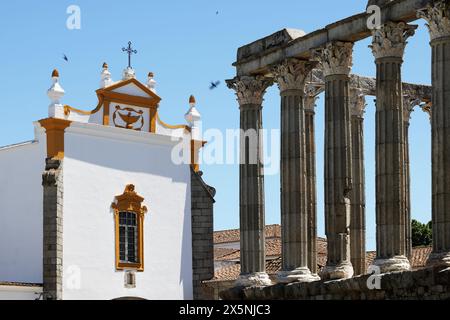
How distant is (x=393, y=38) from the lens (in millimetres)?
28469

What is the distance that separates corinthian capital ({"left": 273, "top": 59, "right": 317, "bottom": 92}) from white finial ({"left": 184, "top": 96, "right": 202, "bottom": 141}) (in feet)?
44.6

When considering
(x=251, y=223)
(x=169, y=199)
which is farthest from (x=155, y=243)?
(x=251, y=223)

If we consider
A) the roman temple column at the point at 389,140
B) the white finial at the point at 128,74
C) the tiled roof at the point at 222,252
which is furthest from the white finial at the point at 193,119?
the roman temple column at the point at 389,140

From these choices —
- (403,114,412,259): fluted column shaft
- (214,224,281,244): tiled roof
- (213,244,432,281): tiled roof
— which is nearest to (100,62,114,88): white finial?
(213,244,432,281): tiled roof

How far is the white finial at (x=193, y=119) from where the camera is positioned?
46.1m

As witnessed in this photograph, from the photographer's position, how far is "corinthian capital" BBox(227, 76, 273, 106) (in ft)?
112

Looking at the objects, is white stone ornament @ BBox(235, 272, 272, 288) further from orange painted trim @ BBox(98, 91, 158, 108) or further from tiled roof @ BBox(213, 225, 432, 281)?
orange painted trim @ BBox(98, 91, 158, 108)

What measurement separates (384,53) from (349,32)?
73.2 inches

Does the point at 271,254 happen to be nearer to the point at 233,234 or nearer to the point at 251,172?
the point at 233,234

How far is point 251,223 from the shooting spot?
33938 millimetres

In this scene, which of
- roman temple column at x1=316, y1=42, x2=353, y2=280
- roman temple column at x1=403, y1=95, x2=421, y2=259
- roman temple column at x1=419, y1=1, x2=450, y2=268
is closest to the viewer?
roman temple column at x1=419, y1=1, x2=450, y2=268

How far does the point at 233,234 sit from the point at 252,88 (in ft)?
113

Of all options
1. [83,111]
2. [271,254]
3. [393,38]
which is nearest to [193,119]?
[83,111]

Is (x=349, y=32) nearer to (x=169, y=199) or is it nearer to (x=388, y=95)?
(x=388, y=95)
